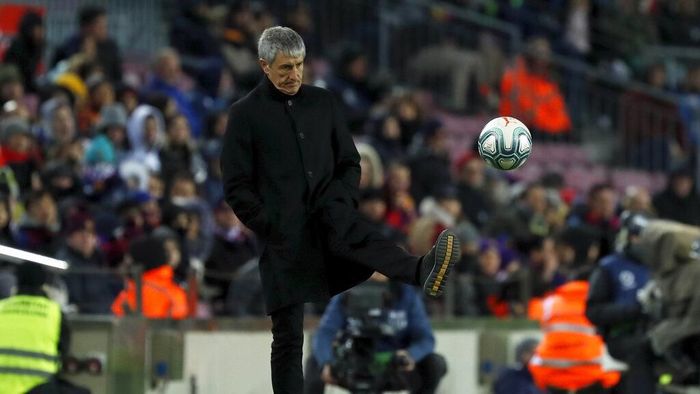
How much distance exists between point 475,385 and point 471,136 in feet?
22.6

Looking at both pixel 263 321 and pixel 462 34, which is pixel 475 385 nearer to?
pixel 263 321

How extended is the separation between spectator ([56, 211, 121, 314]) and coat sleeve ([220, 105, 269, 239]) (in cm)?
348

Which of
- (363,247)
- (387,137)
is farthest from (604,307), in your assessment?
(387,137)

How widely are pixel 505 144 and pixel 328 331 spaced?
3059 mm

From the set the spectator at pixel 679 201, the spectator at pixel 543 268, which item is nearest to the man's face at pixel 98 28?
the spectator at pixel 543 268

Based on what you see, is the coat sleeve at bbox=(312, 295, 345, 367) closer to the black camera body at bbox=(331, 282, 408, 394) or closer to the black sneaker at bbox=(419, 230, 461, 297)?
the black camera body at bbox=(331, 282, 408, 394)

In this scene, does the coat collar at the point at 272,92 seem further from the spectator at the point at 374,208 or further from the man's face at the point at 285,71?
the spectator at the point at 374,208

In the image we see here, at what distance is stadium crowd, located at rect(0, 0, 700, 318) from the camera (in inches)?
Answer: 554

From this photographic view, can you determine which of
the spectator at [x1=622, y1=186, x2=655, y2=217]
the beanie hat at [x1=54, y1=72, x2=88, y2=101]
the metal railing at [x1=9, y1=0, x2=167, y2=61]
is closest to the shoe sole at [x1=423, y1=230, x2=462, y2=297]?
the beanie hat at [x1=54, y1=72, x2=88, y2=101]

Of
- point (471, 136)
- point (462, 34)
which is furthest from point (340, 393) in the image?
point (462, 34)

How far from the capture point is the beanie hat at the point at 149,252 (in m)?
13.5

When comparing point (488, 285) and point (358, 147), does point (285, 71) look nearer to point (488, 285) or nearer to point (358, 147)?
point (488, 285)

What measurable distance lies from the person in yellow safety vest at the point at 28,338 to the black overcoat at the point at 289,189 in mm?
2390

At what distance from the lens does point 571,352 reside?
13.4m
